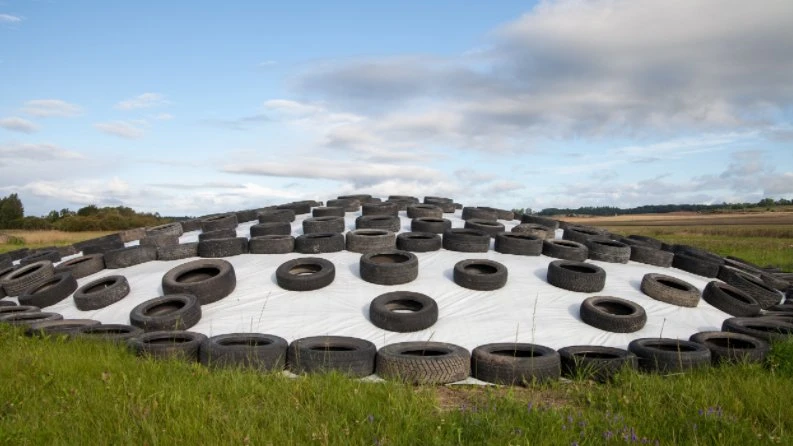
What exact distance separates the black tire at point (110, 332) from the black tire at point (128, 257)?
4517 mm

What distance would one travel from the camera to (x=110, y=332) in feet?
29.2

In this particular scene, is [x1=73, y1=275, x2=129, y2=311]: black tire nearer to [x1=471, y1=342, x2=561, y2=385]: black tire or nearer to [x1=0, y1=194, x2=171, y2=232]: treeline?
[x1=471, y1=342, x2=561, y2=385]: black tire

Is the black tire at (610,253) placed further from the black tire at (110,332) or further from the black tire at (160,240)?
the black tire at (160,240)

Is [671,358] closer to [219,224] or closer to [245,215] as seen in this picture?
[219,224]

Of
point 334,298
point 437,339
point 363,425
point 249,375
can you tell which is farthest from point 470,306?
point 363,425

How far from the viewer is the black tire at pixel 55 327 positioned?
827 centimetres

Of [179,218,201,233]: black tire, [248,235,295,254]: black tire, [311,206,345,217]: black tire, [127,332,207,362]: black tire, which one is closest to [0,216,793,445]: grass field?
[127,332,207,362]: black tire

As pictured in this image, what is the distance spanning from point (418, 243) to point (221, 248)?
4679 mm

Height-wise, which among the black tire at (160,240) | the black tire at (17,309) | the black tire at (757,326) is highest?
the black tire at (160,240)

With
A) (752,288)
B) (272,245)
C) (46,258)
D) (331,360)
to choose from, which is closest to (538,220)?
(752,288)

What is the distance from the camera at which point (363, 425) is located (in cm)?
468

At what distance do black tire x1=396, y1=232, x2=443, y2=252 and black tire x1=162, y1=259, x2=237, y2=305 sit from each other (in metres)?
3.98

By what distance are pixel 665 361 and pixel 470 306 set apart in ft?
12.2

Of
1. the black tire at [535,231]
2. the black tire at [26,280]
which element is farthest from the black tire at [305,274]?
the black tire at [535,231]
